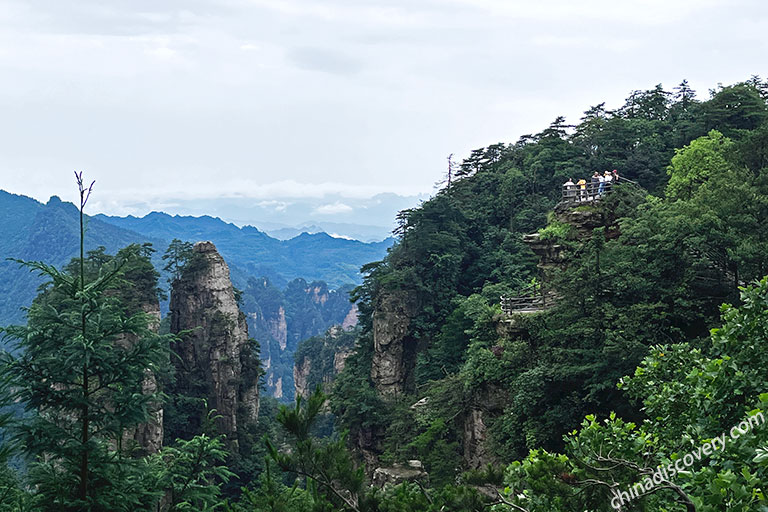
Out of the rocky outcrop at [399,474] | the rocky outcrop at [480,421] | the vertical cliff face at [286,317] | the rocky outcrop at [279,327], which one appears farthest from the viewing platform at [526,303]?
the rocky outcrop at [279,327]

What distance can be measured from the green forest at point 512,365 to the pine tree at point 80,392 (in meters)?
0.03

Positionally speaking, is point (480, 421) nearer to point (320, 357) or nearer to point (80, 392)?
point (80, 392)

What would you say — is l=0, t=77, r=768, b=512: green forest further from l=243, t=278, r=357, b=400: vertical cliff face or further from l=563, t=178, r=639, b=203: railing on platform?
l=243, t=278, r=357, b=400: vertical cliff face

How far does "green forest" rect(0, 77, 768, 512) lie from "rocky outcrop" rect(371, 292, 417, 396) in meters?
0.10

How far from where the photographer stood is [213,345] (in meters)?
34.5

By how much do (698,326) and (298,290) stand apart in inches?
4992

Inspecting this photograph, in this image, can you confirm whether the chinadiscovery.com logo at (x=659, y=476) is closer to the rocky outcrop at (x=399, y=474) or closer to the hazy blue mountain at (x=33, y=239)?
the rocky outcrop at (x=399, y=474)

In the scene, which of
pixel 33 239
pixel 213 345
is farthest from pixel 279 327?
pixel 213 345

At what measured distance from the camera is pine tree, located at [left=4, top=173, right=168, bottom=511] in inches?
278

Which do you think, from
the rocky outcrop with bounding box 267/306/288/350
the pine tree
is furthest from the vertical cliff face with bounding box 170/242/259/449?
the rocky outcrop with bounding box 267/306/288/350

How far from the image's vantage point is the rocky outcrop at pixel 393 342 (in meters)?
28.6

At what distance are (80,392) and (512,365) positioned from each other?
12.3 metres

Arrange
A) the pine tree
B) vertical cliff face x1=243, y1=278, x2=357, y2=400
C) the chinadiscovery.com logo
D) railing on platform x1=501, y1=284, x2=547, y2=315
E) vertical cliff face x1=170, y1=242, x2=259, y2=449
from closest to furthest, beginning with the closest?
the chinadiscovery.com logo
the pine tree
railing on platform x1=501, y1=284, x2=547, y2=315
vertical cliff face x1=170, y1=242, x2=259, y2=449
vertical cliff face x1=243, y1=278, x2=357, y2=400

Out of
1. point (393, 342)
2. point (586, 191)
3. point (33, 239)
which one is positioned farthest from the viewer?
point (33, 239)
